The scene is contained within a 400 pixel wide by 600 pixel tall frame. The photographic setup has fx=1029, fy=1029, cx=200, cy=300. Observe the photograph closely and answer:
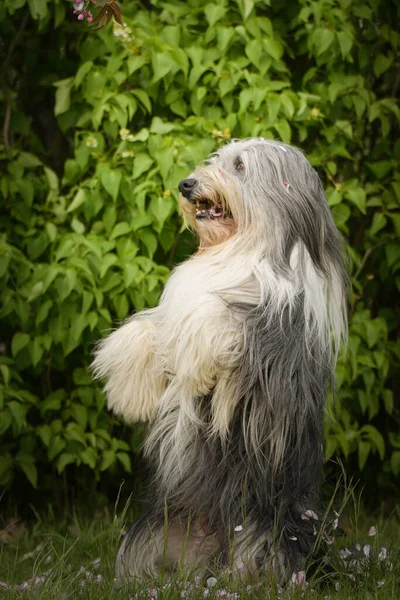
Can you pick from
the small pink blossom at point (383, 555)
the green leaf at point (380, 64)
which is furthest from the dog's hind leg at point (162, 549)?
the green leaf at point (380, 64)

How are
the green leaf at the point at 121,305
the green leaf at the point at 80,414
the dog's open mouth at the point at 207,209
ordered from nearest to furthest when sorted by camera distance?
the dog's open mouth at the point at 207,209
the green leaf at the point at 121,305
the green leaf at the point at 80,414

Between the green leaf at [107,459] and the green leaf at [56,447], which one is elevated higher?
the green leaf at [56,447]

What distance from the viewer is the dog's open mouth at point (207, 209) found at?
11.5ft

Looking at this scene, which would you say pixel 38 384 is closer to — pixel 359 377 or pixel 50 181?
pixel 50 181

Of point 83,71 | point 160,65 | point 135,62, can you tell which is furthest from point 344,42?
point 83,71

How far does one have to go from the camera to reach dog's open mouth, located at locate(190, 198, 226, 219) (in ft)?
11.5

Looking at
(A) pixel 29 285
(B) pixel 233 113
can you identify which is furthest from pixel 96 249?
(B) pixel 233 113

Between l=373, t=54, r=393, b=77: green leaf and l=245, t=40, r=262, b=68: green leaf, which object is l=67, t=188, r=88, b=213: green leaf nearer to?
l=245, t=40, r=262, b=68: green leaf

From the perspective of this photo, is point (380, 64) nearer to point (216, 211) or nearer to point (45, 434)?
point (216, 211)

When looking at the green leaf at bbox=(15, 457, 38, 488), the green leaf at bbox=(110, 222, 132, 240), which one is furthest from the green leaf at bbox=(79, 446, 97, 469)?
the green leaf at bbox=(110, 222, 132, 240)

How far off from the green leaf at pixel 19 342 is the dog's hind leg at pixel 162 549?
1.49 m

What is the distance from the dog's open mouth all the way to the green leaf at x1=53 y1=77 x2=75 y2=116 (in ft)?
5.02

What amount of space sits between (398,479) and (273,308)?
8.15ft

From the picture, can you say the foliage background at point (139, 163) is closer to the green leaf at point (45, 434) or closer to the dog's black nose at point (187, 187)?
the green leaf at point (45, 434)
